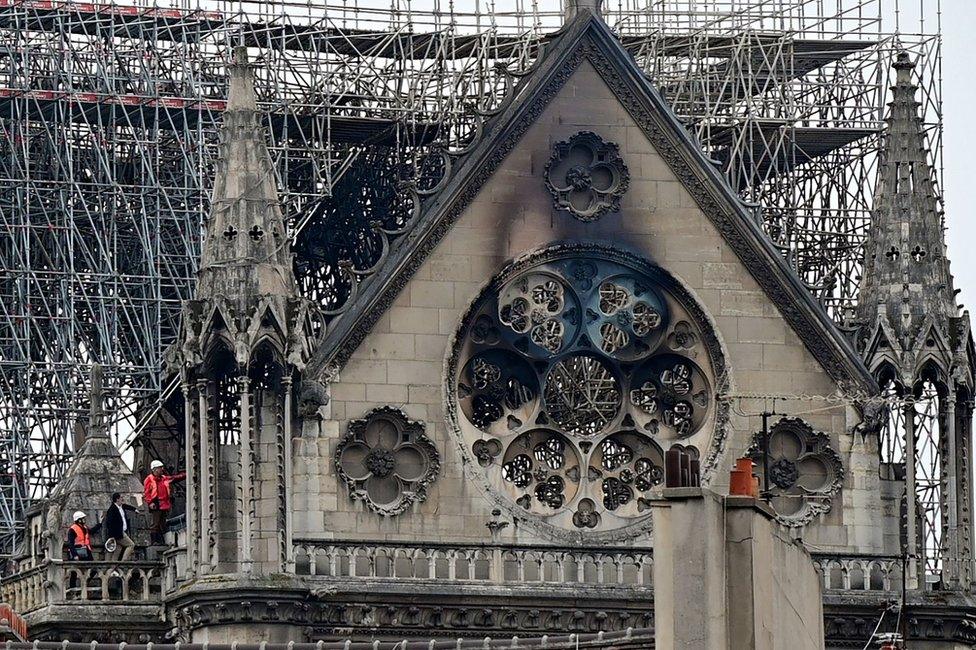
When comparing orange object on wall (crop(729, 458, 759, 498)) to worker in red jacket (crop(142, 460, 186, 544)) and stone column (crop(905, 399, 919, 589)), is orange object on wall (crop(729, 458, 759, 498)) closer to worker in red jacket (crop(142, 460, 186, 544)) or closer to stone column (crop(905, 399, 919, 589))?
stone column (crop(905, 399, 919, 589))

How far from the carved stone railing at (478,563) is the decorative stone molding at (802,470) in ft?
9.00

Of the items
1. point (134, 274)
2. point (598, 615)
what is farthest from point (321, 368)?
point (134, 274)

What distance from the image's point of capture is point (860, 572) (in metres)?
75.1

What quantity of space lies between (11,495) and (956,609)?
21742 mm

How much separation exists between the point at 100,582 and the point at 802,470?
1186cm

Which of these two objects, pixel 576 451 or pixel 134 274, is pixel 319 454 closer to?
pixel 576 451

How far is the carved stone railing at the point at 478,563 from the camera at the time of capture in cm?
7300

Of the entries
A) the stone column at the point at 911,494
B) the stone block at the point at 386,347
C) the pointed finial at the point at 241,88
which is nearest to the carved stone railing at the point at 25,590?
the stone block at the point at 386,347

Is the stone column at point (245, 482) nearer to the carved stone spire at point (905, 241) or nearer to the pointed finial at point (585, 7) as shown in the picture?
the pointed finial at point (585, 7)

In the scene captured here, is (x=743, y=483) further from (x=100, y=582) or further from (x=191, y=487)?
(x=100, y=582)

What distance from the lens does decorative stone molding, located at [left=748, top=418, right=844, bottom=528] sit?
75562 mm

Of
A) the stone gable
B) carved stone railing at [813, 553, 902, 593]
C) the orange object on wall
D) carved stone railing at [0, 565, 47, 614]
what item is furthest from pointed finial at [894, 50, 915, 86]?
the orange object on wall

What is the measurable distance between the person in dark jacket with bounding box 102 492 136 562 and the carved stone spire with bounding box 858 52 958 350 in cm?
1283

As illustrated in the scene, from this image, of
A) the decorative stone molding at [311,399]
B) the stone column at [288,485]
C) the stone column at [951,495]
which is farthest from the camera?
the stone column at [951,495]
